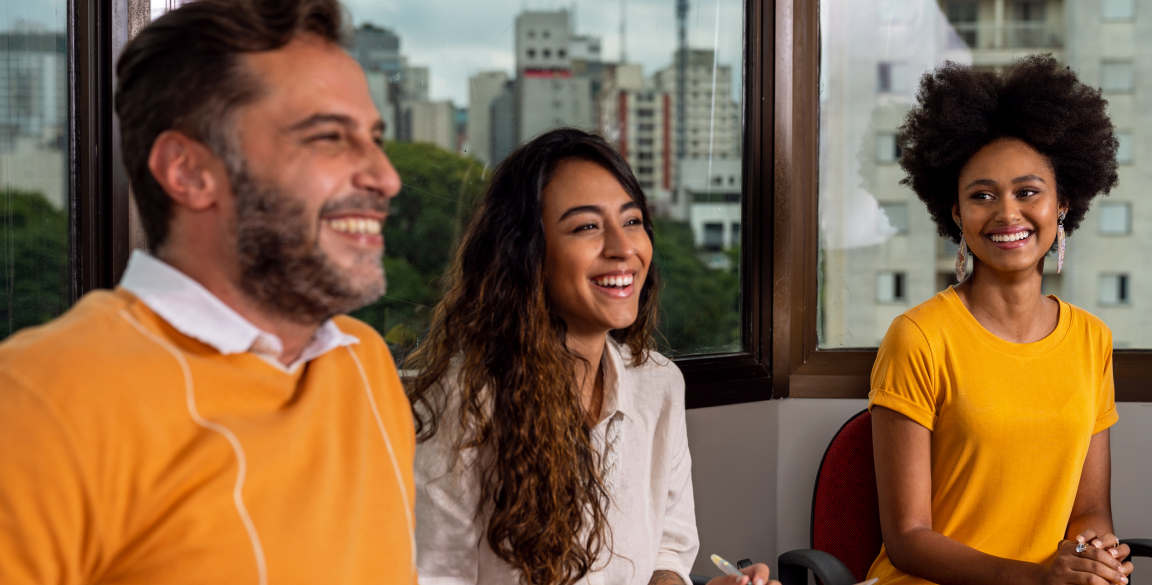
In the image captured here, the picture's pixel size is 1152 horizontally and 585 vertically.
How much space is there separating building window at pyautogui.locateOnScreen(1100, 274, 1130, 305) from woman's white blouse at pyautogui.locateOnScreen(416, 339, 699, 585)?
1.54 meters

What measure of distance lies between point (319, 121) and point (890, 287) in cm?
205

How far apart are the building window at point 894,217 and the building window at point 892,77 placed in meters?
0.33

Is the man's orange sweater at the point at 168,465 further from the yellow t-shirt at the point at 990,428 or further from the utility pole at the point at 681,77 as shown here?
the utility pole at the point at 681,77

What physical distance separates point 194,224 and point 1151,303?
2.60 meters

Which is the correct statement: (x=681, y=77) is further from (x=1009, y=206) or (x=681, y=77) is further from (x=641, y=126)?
(x=1009, y=206)

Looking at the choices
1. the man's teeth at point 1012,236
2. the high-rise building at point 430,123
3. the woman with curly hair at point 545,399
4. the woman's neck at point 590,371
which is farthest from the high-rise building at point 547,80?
the man's teeth at point 1012,236

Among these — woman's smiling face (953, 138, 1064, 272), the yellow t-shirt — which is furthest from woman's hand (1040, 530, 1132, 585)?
woman's smiling face (953, 138, 1064, 272)

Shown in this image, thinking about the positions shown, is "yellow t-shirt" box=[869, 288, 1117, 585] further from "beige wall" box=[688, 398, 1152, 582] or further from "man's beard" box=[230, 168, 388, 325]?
"man's beard" box=[230, 168, 388, 325]

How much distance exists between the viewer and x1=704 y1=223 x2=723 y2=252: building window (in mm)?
Answer: 2492

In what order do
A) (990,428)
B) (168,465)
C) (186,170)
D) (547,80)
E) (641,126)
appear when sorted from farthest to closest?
(641,126) < (547,80) < (990,428) < (186,170) < (168,465)

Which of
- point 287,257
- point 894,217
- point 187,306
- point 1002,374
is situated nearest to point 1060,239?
point 1002,374

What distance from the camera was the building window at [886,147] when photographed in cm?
254

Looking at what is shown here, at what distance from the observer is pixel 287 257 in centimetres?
94

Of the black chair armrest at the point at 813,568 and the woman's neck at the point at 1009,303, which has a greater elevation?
the woman's neck at the point at 1009,303
